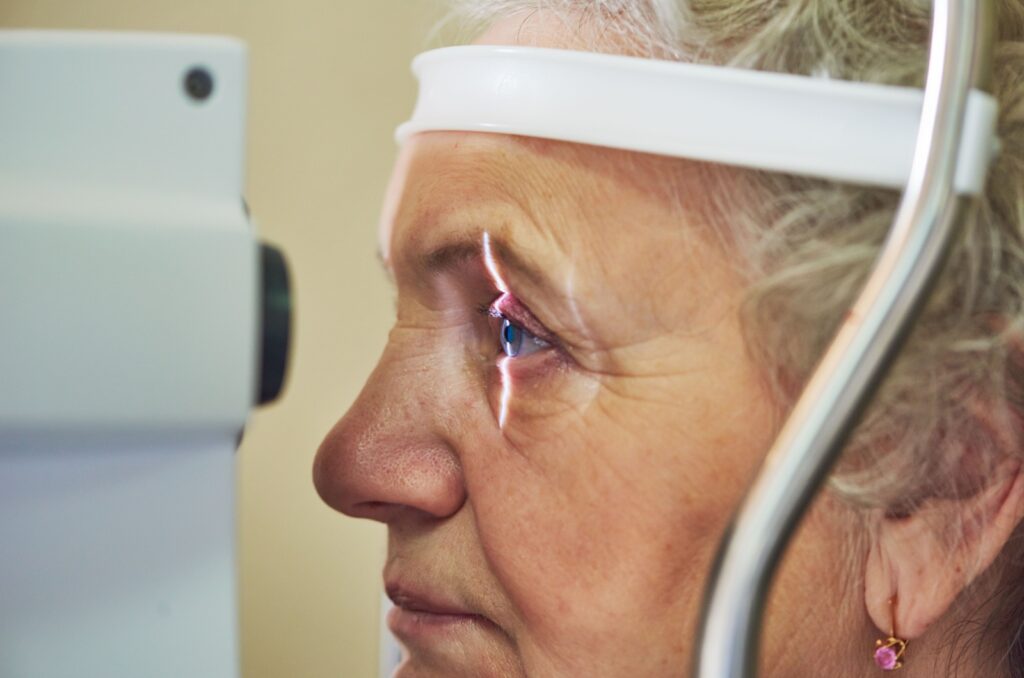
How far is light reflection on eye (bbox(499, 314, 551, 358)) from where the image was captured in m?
0.76

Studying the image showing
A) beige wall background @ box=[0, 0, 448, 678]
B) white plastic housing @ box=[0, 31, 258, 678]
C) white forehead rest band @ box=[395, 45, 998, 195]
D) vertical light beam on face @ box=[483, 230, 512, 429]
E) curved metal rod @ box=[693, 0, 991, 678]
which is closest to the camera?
white plastic housing @ box=[0, 31, 258, 678]

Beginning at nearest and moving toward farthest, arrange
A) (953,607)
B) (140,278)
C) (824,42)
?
(140,278), (824,42), (953,607)

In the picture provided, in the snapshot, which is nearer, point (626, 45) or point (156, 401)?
point (156, 401)

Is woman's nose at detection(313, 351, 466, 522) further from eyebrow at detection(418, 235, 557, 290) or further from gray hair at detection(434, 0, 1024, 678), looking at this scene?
gray hair at detection(434, 0, 1024, 678)

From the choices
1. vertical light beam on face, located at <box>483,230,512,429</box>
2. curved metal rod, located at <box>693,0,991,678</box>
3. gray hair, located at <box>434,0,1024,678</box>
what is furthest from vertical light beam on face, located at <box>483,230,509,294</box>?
curved metal rod, located at <box>693,0,991,678</box>

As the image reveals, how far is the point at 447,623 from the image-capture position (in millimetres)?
781

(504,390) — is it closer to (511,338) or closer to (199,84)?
(511,338)

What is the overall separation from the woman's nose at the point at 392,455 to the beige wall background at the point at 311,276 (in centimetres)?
5

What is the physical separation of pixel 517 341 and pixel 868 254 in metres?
0.23

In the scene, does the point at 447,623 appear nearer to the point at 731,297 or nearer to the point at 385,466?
the point at 385,466

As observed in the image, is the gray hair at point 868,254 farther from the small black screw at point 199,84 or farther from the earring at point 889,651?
the small black screw at point 199,84

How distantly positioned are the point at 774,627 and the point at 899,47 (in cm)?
37

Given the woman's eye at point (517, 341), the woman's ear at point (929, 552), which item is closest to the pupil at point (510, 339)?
the woman's eye at point (517, 341)

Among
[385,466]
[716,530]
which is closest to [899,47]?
[716,530]
